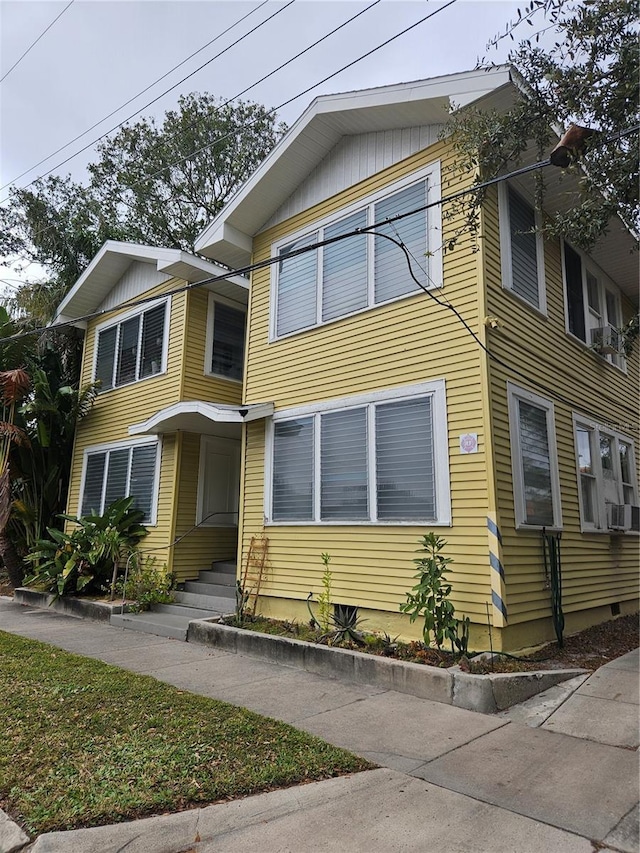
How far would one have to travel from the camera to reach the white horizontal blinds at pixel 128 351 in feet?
41.7

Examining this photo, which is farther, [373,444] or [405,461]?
[373,444]

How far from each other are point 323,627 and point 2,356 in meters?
10.5

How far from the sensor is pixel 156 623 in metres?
8.85

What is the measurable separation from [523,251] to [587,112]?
2505 mm

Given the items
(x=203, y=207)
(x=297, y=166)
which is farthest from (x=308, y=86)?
(x=203, y=207)

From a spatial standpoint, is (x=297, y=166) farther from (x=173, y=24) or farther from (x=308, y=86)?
(x=173, y=24)

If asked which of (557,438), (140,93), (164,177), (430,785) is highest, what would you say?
(164,177)

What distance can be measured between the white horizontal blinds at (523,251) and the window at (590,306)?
1227 mm

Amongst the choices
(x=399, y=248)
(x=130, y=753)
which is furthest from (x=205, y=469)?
(x=130, y=753)

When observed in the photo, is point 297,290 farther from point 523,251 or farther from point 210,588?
point 210,588

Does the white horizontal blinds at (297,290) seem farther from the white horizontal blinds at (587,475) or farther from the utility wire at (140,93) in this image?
the white horizontal blinds at (587,475)

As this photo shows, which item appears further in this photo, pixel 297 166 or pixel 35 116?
pixel 35 116

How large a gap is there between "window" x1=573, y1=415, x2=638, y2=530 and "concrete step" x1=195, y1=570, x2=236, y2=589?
5827 mm

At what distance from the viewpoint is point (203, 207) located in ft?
74.0
